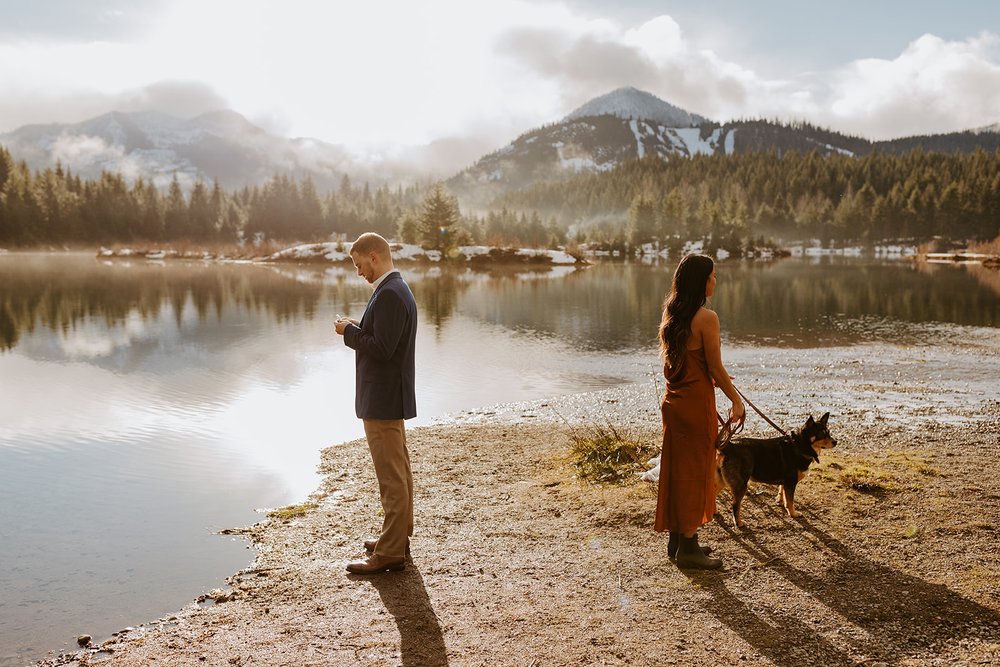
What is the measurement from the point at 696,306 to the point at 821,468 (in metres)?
4.29

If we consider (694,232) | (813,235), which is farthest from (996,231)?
(694,232)

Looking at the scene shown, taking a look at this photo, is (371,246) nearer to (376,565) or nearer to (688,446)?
(376,565)

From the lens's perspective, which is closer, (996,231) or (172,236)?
(172,236)

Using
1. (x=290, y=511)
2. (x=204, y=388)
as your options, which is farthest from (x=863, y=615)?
(x=204, y=388)

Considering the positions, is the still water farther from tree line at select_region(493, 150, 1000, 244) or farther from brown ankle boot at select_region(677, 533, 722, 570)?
tree line at select_region(493, 150, 1000, 244)

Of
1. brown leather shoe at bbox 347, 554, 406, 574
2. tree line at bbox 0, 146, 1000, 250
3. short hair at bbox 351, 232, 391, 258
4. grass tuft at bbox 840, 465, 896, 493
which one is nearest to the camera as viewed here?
short hair at bbox 351, 232, 391, 258

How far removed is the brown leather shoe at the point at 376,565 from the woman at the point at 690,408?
7.94 ft

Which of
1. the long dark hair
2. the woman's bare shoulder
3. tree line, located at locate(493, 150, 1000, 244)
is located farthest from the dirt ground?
tree line, located at locate(493, 150, 1000, 244)

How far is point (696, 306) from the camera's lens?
19.7 ft

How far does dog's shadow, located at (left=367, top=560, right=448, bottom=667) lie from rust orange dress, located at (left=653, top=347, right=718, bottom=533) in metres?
2.25

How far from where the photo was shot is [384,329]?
602cm

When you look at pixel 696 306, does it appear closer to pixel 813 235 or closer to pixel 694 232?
pixel 694 232

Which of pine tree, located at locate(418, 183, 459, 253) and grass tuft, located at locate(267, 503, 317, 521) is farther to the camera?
pine tree, located at locate(418, 183, 459, 253)

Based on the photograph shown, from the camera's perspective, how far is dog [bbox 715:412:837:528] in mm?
6961
